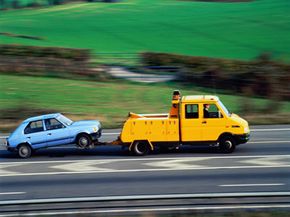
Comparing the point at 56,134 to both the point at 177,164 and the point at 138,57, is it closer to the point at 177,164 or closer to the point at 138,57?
the point at 177,164

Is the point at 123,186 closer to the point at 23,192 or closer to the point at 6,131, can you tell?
the point at 23,192

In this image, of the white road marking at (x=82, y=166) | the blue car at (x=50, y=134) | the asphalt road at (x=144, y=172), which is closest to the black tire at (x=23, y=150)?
the blue car at (x=50, y=134)

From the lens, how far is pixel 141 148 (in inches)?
756

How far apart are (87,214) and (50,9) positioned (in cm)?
5015

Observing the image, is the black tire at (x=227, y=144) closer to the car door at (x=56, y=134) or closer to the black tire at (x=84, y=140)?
the black tire at (x=84, y=140)

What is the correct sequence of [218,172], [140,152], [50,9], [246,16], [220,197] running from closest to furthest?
[220,197] < [218,172] < [140,152] < [246,16] < [50,9]

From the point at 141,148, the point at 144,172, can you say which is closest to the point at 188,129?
the point at 141,148

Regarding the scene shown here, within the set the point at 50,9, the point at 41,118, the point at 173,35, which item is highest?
the point at 50,9

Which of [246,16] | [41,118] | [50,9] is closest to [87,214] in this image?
[41,118]

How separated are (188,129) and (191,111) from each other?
0.60 meters

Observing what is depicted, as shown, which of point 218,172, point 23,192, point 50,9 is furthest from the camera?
point 50,9

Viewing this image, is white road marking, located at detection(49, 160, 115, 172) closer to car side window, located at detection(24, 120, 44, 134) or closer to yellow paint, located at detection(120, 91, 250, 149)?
yellow paint, located at detection(120, 91, 250, 149)

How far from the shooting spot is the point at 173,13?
2330 inches

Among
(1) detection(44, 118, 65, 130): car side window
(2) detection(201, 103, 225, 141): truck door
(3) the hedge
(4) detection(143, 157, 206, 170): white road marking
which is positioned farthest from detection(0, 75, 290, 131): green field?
(4) detection(143, 157, 206, 170): white road marking
